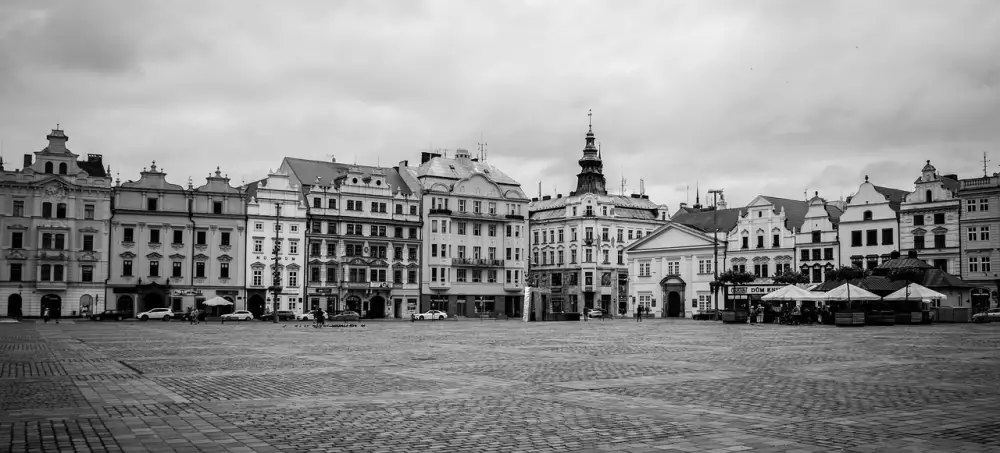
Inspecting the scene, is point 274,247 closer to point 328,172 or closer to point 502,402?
point 328,172

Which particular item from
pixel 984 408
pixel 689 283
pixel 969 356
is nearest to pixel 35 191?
pixel 689 283

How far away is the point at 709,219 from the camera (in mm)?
102500

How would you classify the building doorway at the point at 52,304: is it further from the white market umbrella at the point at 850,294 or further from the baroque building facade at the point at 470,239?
the white market umbrella at the point at 850,294

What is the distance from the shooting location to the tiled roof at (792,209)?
91175 mm

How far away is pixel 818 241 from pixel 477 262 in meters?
34.1

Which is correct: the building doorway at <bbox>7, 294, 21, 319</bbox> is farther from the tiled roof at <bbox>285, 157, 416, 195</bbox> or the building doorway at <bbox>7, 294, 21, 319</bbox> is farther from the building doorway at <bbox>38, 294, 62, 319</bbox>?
the tiled roof at <bbox>285, 157, 416, 195</bbox>

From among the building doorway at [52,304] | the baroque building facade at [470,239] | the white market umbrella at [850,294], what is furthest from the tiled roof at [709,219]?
the building doorway at [52,304]

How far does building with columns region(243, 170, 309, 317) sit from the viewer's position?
86812 millimetres

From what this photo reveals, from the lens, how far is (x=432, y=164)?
10019 centimetres

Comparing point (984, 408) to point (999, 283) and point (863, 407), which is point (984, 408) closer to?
point (863, 407)

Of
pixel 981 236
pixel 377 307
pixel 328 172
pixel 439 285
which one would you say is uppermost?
pixel 328 172

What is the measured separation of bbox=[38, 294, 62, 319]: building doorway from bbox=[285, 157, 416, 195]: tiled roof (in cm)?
2434

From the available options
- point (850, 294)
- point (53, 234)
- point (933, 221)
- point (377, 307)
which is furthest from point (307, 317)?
point (933, 221)

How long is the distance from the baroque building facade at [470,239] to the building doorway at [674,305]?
15804 mm
